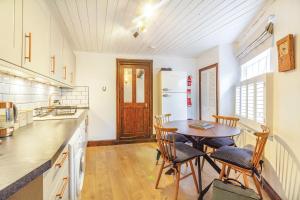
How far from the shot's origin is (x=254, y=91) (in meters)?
2.57

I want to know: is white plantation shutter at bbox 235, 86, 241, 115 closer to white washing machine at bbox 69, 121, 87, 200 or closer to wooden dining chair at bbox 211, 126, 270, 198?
wooden dining chair at bbox 211, 126, 270, 198

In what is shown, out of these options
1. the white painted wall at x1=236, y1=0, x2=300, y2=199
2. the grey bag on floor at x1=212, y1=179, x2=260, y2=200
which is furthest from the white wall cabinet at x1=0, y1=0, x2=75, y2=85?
the white painted wall at x1=236, y1=0, x2=300, y2=199

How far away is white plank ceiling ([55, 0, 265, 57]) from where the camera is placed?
2.07m

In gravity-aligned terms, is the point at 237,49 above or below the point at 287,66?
above

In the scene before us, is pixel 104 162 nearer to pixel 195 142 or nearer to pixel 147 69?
pixel 195 142

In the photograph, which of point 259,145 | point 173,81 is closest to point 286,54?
point 259,145

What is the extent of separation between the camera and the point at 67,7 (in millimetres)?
2068

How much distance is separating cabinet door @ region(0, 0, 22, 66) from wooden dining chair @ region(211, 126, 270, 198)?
6.48ft

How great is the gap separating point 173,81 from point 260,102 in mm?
2025

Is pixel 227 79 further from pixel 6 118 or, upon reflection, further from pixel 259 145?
pixel 6 118

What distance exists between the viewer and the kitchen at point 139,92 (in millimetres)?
1179

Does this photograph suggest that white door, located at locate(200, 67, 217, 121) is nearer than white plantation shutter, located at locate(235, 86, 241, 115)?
No

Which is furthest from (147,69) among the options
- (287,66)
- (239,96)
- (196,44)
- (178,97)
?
(287,66)

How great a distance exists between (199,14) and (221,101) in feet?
6.01
